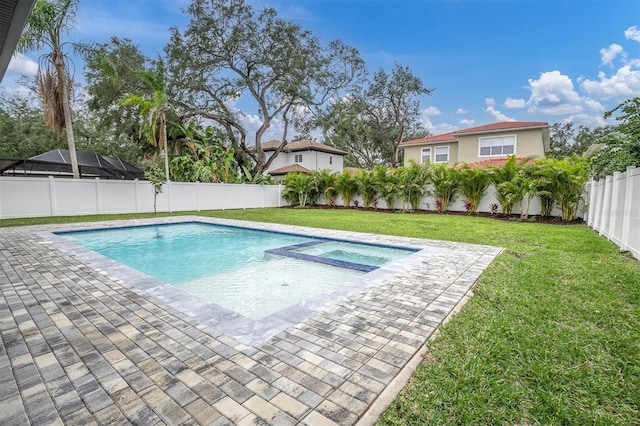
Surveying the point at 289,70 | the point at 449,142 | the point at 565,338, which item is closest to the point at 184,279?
the point at 565,338

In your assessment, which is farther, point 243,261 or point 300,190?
point 300,190

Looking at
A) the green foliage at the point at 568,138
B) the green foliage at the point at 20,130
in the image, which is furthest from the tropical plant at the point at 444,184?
the green foliage at the point at 20,130

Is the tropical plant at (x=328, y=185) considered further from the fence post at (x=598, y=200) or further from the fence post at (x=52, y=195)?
the fence post at (x=52, y=195)

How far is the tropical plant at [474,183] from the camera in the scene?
14570mm

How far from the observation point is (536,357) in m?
2.58

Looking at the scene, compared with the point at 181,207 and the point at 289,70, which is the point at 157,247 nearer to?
the point at 181,207

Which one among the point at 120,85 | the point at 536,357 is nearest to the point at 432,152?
the point at 120,85

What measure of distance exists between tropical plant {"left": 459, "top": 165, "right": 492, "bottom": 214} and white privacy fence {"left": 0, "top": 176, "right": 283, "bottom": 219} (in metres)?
12.3

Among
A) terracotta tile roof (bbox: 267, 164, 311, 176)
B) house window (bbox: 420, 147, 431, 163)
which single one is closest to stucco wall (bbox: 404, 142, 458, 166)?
house window (bbox: 420, 147, 431, 163)

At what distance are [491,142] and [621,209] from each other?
1607cm

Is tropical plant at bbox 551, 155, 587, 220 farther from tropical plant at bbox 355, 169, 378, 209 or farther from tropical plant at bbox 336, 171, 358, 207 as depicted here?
tropical plant at bbox 336, 171, 358, 207

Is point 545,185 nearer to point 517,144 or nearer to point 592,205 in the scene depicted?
point 592,205

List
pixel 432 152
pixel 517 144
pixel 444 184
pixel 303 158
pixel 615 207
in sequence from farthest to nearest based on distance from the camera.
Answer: pixel 303 158, pixel 432 152, pixel 517 144, pixel 444 184, pixel 615 207

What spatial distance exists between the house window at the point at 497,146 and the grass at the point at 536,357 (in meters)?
18.2
